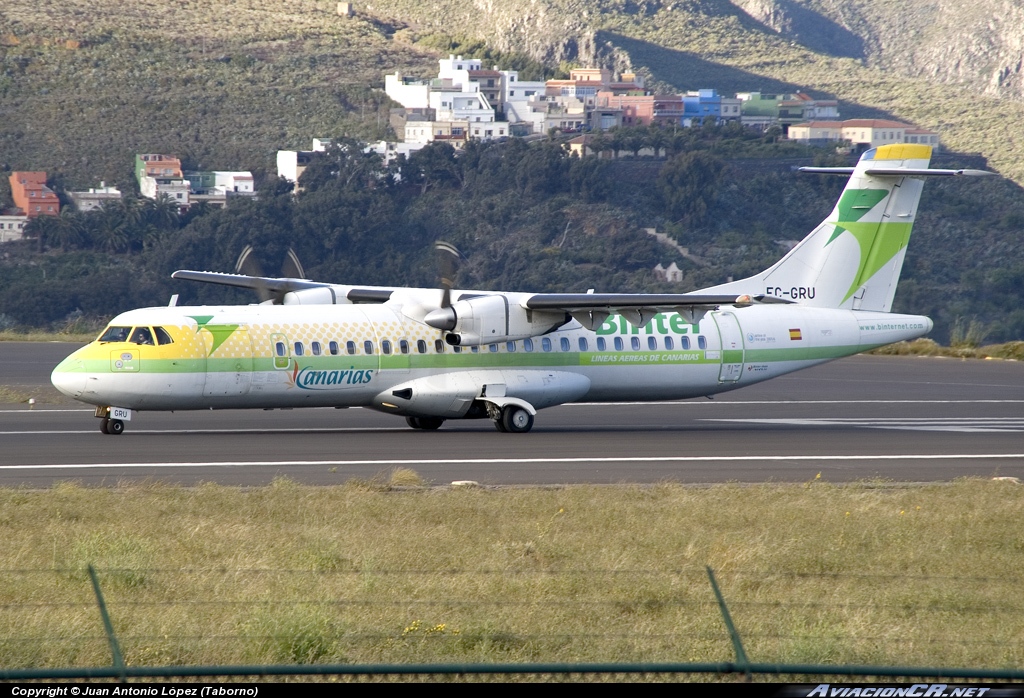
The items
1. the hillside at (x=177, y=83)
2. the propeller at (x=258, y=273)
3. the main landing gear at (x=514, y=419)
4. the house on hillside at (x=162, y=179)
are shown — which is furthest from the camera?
the hillside at (x=177, y=83)

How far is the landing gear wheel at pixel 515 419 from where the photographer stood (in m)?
24.7

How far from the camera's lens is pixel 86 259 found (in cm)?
10056

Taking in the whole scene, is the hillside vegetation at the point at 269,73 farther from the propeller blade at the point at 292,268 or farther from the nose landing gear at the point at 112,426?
the nose landing gear at the point at 112,426

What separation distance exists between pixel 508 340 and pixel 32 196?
94027 millimetres

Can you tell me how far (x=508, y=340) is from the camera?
24.5 meters

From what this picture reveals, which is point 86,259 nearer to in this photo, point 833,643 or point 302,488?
point 302,488

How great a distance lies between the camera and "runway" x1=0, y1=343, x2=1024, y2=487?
19.1 m

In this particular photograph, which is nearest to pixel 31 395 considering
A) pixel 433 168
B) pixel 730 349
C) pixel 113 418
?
pixel 113 418

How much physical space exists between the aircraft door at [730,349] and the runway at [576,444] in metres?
1.15

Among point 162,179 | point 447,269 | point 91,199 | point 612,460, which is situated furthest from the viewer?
point 162,179

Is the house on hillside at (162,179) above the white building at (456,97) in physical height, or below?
below

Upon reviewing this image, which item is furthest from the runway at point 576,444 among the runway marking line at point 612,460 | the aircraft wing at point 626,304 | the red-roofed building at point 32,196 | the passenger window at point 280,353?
the red-roofed building at point 32,196

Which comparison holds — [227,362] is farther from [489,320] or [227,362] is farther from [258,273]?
[258,273]

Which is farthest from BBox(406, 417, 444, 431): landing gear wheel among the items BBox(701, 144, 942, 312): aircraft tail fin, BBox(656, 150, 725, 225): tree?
BBox(656, 150, 725, 225): tree
